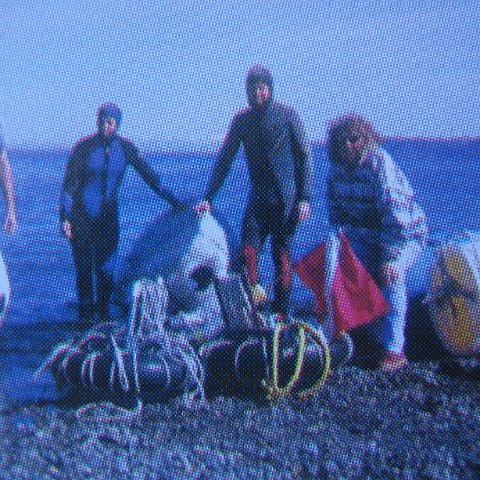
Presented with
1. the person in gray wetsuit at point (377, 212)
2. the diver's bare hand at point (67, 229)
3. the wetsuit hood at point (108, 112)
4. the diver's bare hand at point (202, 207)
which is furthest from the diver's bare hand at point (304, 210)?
the diver's bare hand at point (67, 229)

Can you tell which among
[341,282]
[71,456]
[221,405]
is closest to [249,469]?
[221,405]

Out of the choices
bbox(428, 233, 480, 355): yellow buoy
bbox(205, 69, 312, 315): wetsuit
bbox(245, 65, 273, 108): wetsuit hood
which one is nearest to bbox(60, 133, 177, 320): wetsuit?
bbox(205, 69, 312, 315): wetsuit

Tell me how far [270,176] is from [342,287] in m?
0.43

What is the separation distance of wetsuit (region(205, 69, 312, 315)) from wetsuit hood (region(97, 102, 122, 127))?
1.04 feet

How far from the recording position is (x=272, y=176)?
79.4 inches

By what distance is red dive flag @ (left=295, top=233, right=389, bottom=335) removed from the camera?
6.28 ft

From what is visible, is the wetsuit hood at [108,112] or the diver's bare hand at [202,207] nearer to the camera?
the wetsuit hood at [108,112]

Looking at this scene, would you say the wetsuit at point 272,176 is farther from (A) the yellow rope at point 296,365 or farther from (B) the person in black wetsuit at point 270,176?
(A) the yellow rope at point 296,365

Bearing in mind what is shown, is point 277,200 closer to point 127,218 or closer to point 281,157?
point 281,157

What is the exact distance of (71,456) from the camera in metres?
1.63

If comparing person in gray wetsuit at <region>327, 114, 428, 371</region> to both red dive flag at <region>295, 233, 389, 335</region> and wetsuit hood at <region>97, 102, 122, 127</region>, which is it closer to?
red dive flag at <region>295, 233, 389, 335</region>

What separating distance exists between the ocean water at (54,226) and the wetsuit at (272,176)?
4 cm

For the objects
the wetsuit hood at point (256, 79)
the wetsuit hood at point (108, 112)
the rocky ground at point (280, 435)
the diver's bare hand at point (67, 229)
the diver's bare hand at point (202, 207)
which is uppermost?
the wetsuit hood at point (256, 79)

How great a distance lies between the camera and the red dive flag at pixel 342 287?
6.28 ft
